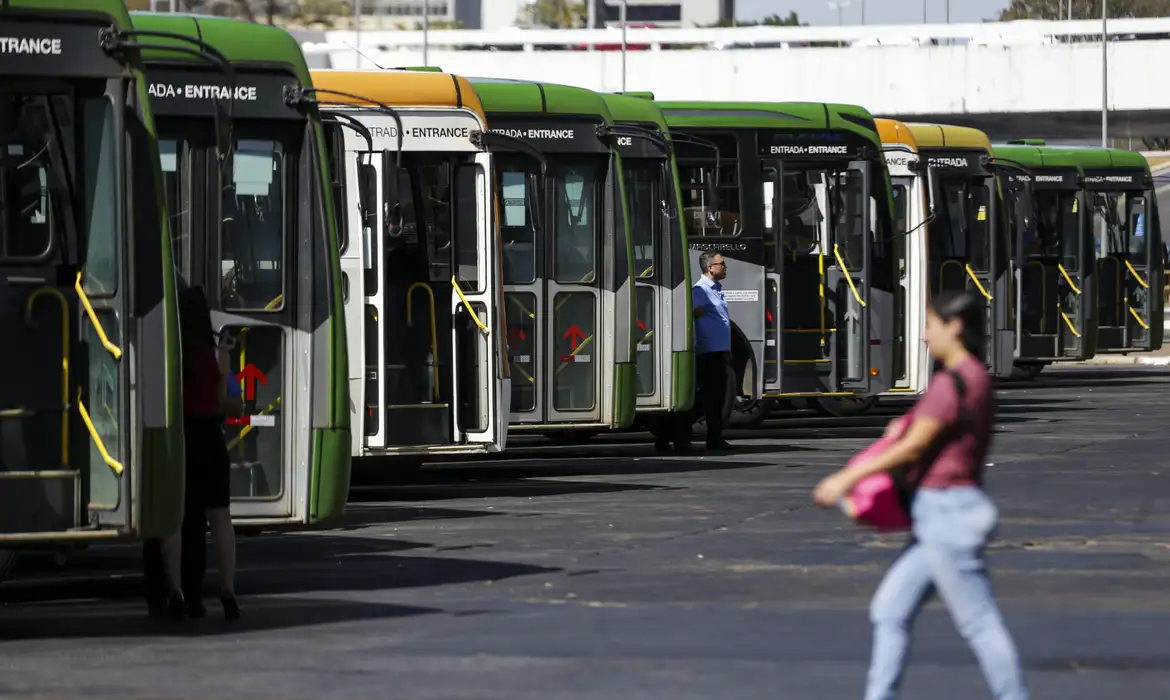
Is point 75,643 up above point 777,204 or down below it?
below

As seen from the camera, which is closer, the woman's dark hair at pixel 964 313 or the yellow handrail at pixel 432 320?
the woman's dark hair at pixel 964 313

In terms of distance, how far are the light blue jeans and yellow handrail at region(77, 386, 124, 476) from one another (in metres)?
4.40

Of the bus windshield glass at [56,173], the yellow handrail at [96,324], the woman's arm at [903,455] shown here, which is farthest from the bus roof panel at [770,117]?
the woman's arm at [903,455]

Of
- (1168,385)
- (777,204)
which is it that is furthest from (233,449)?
(1168,385)

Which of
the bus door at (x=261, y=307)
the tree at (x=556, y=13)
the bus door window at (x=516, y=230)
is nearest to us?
the bus door at (x=261, y=307)

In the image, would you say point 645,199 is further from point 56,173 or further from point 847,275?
point 56,173

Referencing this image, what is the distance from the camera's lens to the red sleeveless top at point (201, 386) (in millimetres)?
11789

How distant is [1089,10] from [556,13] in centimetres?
5448

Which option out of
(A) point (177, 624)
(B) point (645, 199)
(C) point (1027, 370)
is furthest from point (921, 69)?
(A) point (177, 624)

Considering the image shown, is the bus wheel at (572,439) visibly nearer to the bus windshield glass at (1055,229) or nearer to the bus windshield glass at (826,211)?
the bus windshield glass at (826,211)

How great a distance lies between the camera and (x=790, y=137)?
25531mm

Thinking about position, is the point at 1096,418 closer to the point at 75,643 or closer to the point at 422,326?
the point at 422,326

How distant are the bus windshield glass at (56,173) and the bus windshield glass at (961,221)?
64.9 ft

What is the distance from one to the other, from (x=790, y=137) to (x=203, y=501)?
1449cm
